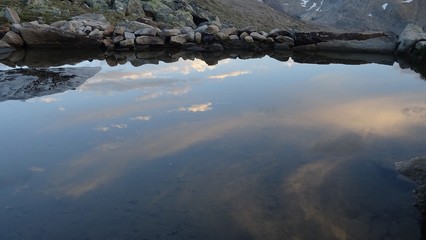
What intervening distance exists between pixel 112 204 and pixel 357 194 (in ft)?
13.2

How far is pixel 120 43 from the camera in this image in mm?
20375

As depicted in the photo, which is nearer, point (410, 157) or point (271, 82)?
point (410, 157)

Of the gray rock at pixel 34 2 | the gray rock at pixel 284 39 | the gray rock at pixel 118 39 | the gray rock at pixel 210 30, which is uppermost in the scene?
the gray rock at pixel 34 2

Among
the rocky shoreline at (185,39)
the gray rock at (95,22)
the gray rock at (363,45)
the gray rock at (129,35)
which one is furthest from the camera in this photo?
the gray rock at (95,22)

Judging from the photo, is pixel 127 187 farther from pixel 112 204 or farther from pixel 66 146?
pixel 66 146

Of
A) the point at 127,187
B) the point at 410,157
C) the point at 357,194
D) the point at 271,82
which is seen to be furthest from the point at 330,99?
the point at 127,187

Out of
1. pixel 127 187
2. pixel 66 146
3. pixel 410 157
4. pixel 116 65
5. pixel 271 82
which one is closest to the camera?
pixel 127 187

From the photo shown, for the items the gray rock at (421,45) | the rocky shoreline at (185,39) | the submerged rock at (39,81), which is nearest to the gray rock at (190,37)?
the rocky shoreline at (185,39)

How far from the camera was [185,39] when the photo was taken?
21.0 metres

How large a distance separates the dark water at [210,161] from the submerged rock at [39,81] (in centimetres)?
9

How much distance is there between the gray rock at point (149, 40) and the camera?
2063 cm

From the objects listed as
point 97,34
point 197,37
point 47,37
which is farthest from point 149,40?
point 47,37

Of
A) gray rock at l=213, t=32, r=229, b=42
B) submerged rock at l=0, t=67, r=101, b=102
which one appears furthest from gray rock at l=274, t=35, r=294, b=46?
submerged rock at l=0, t=67, r=101, b=102

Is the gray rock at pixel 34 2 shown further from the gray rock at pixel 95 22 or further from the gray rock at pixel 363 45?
the gray rock at pixel 363 45
